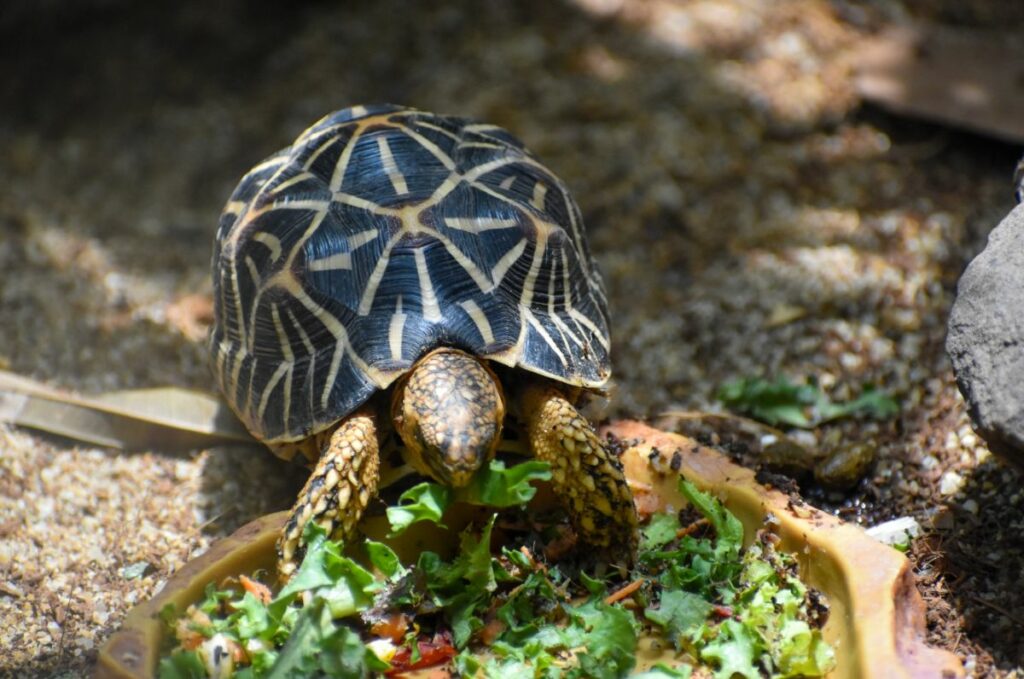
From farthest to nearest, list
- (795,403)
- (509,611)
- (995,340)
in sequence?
(795,403) → (509,611) → (995,340)

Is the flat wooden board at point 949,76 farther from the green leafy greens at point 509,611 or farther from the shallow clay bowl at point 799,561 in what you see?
the green leafy greens at point 509,611

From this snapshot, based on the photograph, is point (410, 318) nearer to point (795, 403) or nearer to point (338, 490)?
point (338, 490)

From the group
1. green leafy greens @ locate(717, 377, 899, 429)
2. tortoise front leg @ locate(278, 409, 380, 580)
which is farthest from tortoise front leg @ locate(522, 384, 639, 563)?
green leafy greens @ locate(717, 377, 899, 429)

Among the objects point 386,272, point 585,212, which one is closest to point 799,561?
point 386,272

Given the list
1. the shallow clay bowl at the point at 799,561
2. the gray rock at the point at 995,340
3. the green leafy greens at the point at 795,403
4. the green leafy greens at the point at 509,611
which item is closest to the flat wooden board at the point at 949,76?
the green leafy greens at the point at 795,403

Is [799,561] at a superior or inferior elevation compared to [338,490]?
inferior

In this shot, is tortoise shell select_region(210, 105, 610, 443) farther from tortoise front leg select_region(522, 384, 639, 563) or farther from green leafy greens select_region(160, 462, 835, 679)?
green leafy greens select_region(160, 462, 835, 679)

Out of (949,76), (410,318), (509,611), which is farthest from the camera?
(949,76)
